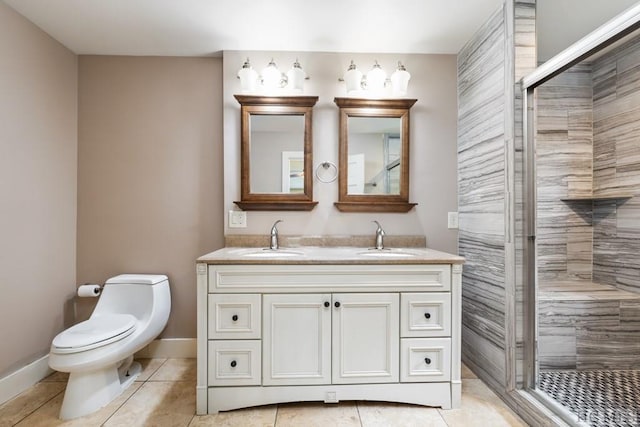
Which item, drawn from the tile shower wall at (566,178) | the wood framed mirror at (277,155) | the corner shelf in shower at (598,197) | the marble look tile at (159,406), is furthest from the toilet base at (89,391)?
the corner shelf in shower at (598,197)

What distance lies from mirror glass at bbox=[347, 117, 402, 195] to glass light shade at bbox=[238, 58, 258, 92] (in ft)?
2.36

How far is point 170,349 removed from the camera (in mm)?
2270

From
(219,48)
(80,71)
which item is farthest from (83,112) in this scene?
(219,48)

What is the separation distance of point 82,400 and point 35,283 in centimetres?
83

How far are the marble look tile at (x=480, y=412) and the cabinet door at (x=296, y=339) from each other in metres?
0.69

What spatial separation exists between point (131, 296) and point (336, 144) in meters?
1.77

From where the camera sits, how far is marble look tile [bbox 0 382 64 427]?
5.26 ft

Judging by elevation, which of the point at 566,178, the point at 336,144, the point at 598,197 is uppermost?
the point at 336,144

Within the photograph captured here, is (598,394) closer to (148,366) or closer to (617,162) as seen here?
(617,162)

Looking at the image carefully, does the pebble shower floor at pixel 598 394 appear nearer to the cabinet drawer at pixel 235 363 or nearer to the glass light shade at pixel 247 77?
the cabinet drawer at pixel 235 363

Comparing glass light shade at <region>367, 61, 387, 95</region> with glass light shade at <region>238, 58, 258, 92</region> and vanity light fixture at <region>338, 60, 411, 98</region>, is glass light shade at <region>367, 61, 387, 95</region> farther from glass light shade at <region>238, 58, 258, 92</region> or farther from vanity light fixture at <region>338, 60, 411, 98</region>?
glass light shade at <region>238, 58, 258, 92</region>

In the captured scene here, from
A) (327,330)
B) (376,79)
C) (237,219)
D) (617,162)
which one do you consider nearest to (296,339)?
(327,330)

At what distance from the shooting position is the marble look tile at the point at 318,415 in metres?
1.55

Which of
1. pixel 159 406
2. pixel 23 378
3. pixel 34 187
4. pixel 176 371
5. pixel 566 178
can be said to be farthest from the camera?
pixel 566 178
